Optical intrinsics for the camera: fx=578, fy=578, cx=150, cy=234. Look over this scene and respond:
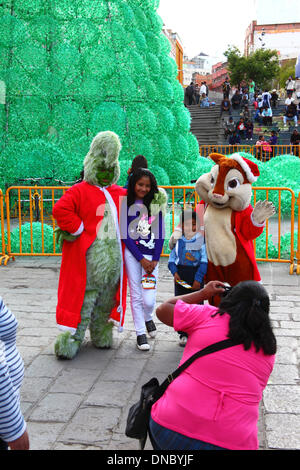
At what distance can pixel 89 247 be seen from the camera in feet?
15.2

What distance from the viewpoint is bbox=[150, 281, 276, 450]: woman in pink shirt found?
259 centimetres

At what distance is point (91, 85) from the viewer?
1148cm

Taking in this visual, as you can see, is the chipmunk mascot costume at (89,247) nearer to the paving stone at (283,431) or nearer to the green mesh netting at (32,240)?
the paving stone at (283,431)

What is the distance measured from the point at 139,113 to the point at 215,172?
7.23 metres

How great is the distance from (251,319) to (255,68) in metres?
42.8

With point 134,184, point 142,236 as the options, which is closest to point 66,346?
point 142,236

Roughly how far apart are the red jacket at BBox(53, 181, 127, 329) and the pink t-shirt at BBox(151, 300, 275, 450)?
1.95 m

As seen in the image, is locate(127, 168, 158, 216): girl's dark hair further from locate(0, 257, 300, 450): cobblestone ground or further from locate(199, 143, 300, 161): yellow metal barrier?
locate(199, 143, 300, 161): yellow metal barrier

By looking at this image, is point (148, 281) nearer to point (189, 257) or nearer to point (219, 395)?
point (189, 257)

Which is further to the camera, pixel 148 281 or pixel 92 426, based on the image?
pixel 148 281

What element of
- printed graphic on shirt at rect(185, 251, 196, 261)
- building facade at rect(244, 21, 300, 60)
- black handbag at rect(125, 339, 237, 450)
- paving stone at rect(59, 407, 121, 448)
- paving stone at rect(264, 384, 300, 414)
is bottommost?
paving stone at rect(264, 384, 300, 414)

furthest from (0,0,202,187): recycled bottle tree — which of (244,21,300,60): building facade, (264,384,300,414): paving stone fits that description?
(244,21,300,60): building facade

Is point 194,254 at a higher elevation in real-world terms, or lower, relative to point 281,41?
lower
